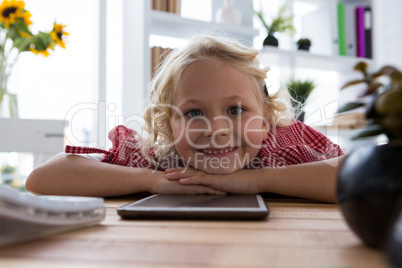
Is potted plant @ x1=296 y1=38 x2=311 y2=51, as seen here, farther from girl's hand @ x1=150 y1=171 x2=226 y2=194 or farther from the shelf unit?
girl's hand @ x1=150 y1=171 x2=226 y2=194

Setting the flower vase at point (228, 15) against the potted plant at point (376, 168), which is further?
the flower vase at point (228, 15)

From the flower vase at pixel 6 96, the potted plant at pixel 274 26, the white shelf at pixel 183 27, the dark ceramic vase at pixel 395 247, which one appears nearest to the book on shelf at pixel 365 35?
the potted plant at pixel 274 26

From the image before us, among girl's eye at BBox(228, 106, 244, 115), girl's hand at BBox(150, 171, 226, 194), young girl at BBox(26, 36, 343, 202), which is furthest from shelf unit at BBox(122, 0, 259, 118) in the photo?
girl's hand at BBox(150, 171, 226, 194)

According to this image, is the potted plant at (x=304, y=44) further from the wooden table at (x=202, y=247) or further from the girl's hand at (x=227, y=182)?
the wooden table at (x=202, y=247)

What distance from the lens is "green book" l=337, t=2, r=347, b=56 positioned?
9.14ft

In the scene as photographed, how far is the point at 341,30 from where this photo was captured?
111 inches

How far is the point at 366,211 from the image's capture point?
1.12 ft

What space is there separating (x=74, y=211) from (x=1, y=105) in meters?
1.70

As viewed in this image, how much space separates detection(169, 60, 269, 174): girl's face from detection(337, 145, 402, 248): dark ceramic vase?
68 centimetres

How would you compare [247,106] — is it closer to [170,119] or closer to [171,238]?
[170,119]

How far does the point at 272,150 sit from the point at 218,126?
7.8 inches

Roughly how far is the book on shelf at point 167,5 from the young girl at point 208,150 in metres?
1.08

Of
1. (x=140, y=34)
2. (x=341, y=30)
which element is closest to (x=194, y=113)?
(x=140, y=34)

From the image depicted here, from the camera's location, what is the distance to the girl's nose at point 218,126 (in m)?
1.04
